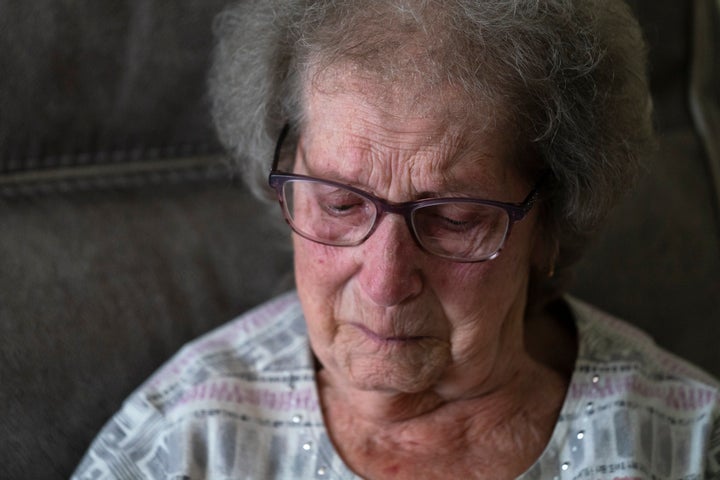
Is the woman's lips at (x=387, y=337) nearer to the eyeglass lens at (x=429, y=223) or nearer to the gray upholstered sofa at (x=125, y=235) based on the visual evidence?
the eyeglass lens at (x=429, y=223)

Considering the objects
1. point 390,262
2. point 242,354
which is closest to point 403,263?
point 390,262

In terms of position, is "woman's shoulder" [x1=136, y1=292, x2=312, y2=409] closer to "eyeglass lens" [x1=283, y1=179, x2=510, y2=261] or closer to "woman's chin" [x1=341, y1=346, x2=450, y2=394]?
"woman's chin" [x1=341, y1=346, x2=450, y2=394]

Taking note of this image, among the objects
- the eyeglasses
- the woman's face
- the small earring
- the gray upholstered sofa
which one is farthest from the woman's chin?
the gray upholstered sofa

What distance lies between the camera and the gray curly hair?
4.23ft

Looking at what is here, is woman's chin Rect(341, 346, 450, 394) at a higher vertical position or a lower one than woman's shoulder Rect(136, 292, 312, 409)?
higher

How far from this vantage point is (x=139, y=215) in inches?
69.4

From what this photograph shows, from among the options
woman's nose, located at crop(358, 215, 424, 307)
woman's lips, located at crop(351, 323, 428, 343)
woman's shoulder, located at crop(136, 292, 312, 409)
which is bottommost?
woman's shoulder, located at crop(136, 292, 312, 409)

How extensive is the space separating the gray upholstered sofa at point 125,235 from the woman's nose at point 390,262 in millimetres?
520

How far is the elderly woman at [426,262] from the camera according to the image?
50.8 inches

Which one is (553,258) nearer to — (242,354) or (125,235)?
(242,354)

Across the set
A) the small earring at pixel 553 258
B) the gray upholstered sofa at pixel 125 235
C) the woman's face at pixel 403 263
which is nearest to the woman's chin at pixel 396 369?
the woman's face at pixel 403 263

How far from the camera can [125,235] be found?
5.67ft

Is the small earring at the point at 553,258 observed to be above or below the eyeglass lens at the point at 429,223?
below

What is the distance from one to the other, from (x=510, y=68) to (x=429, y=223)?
0.83ft
